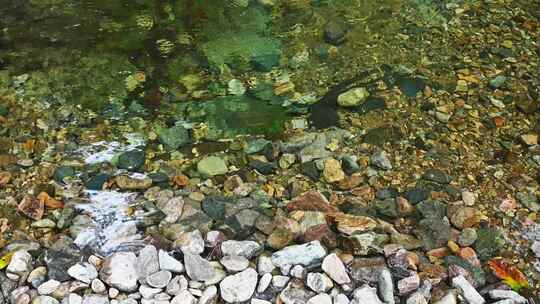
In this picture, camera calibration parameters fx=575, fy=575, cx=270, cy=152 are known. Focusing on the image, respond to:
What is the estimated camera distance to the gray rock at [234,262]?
3002 millimetres

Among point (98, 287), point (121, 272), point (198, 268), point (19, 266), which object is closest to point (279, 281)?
point (198, 268)

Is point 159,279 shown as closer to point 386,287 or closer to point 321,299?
point 321,299

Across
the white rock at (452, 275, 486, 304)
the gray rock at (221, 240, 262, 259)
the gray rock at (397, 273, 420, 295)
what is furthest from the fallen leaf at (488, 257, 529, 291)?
the gray rock at (221, 240, 262, 259)

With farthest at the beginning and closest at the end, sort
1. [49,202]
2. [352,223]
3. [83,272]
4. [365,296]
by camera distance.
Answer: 1. [49,202]
2. [352,223]
3. [83,272]
4. [365,296]

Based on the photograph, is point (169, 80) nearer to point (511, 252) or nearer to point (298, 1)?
point (298, 1)

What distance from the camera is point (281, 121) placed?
4.02 metres

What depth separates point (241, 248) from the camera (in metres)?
3.10

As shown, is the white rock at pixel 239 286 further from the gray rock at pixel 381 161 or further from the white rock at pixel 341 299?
the gray rock at pixel 381 161

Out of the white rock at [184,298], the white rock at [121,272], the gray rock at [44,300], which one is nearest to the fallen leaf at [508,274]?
the white rock at [184,298]

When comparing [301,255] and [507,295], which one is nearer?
[507,295]

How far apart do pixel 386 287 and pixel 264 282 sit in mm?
615

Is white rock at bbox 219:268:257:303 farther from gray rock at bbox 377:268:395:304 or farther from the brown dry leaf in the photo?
the brown dry leaf

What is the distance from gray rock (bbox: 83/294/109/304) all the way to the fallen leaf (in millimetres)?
2040

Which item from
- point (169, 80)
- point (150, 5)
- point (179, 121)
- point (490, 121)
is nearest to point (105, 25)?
point (150, 5)
